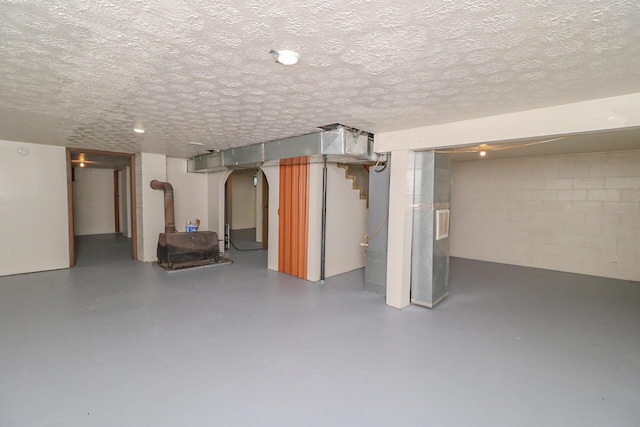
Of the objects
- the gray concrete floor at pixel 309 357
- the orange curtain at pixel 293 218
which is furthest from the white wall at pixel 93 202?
the orange curtain at pixel 293 218

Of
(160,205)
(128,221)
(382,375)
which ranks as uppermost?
(160,205)

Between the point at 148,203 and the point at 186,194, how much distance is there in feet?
2.81

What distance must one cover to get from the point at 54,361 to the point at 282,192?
360 centimetres

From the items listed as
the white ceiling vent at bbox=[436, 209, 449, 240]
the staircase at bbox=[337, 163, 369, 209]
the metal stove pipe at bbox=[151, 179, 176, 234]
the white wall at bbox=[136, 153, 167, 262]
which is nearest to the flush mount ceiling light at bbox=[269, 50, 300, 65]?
the white ceiling vent at bbox=[436, 209, 449, 240]

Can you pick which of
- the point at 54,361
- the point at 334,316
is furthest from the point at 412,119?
the point at 54,361

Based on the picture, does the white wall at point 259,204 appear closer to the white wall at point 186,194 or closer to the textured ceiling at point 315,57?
the white wall at point 186,194

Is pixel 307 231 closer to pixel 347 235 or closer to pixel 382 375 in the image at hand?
pixel 347 235

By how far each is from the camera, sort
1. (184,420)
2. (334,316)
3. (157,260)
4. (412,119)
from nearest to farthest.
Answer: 1. (184,420)
2. (412,119)
3. (334,316)
4. (157,260)

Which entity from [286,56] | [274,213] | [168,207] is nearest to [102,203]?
[168,207]

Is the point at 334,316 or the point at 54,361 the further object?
the point at 334,316

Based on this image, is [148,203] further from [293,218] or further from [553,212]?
[553,212]

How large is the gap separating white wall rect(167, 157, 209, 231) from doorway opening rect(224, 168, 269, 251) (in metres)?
1.25

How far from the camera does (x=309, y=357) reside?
255cm

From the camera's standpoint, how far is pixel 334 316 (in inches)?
135
